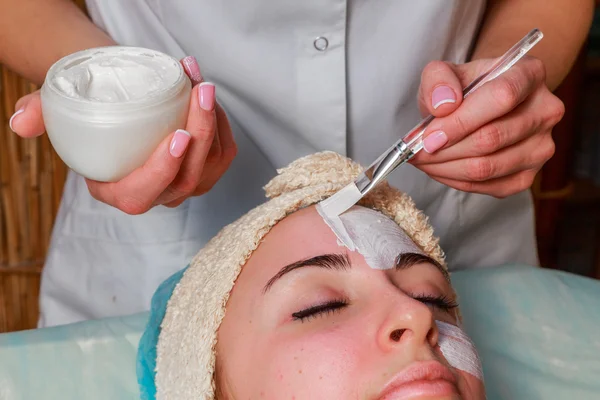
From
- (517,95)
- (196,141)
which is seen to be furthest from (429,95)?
(196,141)

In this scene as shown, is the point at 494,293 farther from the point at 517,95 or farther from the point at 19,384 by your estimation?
the point at 19,384

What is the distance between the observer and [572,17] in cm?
126

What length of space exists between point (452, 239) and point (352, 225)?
0.43 m

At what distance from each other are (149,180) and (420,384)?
385 millimetres

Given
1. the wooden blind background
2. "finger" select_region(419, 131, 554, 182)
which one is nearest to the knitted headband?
"finger" select_region(419, 131, 554, 182)

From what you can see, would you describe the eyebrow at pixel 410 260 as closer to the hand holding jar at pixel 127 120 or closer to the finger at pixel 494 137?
the finger at pixel 494 137

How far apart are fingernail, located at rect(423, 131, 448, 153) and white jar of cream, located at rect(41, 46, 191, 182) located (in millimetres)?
298

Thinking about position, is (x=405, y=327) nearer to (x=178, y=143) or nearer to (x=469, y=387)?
(x=469, y=387)

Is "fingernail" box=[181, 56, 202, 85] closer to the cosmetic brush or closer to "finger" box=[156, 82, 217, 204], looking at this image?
"finger" box=[156, 82, 217, 204]

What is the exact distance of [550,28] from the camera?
1.26m

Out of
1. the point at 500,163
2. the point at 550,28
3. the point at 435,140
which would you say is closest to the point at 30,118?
the point at 435,140

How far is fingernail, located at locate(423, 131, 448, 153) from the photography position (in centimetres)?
93

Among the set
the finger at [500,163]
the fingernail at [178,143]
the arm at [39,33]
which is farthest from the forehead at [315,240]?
the arm at [39,33]

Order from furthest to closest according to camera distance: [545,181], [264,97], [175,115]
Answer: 1. [545,181]
2. [264,97]
3. [175,115]
